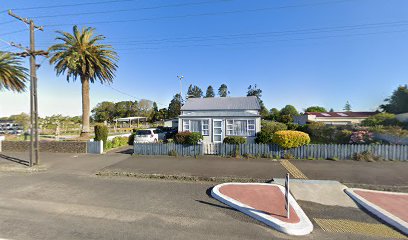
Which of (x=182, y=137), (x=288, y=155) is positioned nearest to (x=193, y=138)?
(x=182, y=137)

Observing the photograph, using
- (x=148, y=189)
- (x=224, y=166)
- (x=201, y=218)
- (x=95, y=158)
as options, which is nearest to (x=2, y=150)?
(x=95, y=158)

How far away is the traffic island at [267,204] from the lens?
4.91m

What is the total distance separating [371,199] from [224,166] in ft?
20.6

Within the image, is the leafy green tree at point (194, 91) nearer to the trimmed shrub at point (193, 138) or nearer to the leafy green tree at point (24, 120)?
the leafy green tree at point (24, 120)

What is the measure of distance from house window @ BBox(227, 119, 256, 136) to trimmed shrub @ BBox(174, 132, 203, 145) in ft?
15.7

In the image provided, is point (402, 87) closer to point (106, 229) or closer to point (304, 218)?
point (304, 218)

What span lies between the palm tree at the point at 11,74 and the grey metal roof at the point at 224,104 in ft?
60.6

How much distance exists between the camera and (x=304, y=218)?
529 centimetres

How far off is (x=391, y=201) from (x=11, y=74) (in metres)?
31.7

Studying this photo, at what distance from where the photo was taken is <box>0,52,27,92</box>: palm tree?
21.4m

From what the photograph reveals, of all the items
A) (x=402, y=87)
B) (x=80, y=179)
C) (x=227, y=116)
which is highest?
(x=402, y=87)

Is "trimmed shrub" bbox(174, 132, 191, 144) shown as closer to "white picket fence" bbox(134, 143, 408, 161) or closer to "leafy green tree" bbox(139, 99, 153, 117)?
"white picket fence" bbox(134, 143, 408, 161)

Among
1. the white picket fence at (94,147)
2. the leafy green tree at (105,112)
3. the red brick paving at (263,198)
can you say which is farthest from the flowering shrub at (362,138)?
the leafy green tree at (105,112)

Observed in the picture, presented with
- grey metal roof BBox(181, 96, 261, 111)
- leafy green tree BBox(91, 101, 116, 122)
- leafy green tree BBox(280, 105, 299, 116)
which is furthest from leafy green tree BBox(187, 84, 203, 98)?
grey metal roof BBox(181, 96, 261, 111)
